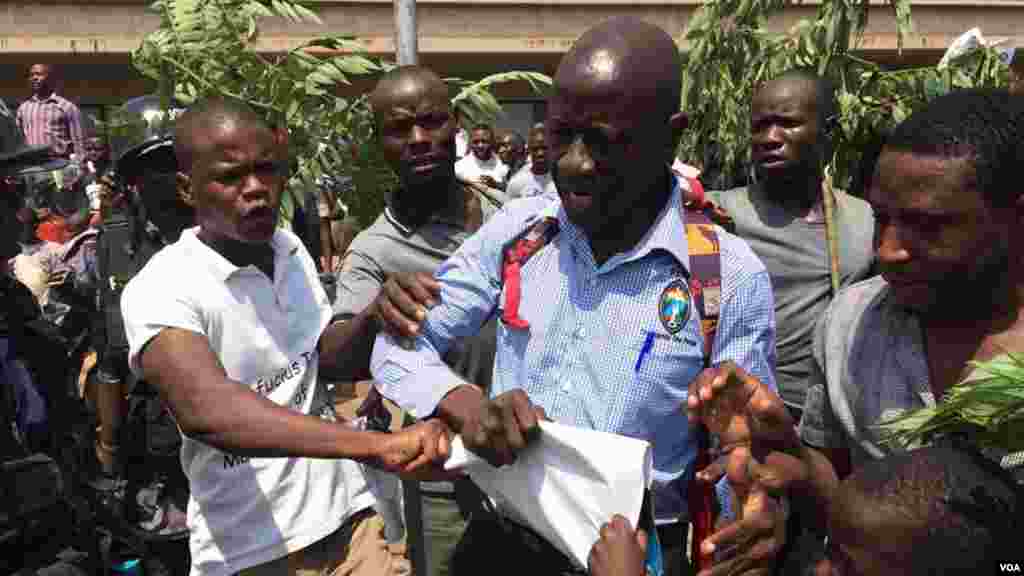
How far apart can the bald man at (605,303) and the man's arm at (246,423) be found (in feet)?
0.34

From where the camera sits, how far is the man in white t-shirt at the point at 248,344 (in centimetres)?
268

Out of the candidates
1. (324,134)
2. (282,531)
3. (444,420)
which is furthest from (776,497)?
(324,134)

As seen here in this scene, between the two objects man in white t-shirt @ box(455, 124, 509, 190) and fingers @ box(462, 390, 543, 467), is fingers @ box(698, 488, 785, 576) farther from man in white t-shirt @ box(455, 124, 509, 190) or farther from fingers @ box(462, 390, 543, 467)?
man in white t-shirt @ box(455, 124, 509, 190)

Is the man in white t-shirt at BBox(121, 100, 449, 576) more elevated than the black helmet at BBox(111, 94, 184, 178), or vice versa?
the black helmet at BBox(111, 94, 184, 178)

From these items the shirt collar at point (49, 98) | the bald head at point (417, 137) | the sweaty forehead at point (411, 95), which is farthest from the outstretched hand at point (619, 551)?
the shirt collar at point (49, 98)

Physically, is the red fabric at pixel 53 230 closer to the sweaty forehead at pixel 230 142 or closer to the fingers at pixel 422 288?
the sweaty forehead at pixel 230 142

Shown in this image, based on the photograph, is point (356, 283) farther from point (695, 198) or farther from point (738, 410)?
point (738, 410)

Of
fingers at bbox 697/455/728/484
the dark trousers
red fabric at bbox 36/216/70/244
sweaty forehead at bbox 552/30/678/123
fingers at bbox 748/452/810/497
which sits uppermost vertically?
sweaty forehead at bbox 552/30/678/123

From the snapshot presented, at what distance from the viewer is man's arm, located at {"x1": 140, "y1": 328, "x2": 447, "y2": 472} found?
88.4 inches

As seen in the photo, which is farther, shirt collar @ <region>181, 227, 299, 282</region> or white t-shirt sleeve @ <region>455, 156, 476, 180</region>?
white t-shirt sleeve @ <region>455, 156, 476, 180</region>

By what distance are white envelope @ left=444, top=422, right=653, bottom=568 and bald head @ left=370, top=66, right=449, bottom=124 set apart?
64.9 inches

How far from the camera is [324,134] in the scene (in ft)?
13.0

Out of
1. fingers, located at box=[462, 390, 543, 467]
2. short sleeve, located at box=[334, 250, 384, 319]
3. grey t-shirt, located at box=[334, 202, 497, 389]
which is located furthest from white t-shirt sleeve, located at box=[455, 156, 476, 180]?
fingers, located at box=[462, 390, 543, 467]

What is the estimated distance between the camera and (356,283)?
10.8ft
